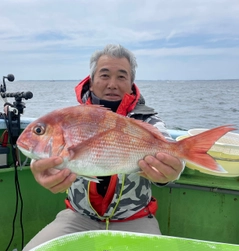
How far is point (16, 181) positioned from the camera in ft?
11.2

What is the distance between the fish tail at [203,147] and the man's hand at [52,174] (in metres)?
0.72

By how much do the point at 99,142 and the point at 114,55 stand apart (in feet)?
4.09

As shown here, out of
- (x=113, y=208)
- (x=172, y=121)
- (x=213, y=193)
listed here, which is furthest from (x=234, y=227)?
(x=172, y=121)

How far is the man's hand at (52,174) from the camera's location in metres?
1.87

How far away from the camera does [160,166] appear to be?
2057 millimetres

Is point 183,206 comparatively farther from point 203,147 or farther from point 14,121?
point 14,121

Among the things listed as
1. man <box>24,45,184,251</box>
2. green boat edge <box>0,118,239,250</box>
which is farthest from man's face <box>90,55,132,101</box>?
green boat edge <box>0,118,239,250</box>

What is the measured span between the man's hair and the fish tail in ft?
4.30

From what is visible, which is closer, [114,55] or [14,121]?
[114,55]

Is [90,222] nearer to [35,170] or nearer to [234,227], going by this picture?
[35,170]

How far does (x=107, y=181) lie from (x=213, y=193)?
1.39 m

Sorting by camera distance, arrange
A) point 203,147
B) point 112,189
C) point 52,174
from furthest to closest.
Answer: point 112,189, point 52,174, point 203,147

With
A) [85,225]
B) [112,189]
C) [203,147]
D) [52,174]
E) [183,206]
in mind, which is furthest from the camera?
[183,206]

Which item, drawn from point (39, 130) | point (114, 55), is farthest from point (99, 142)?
point (114, 55)
